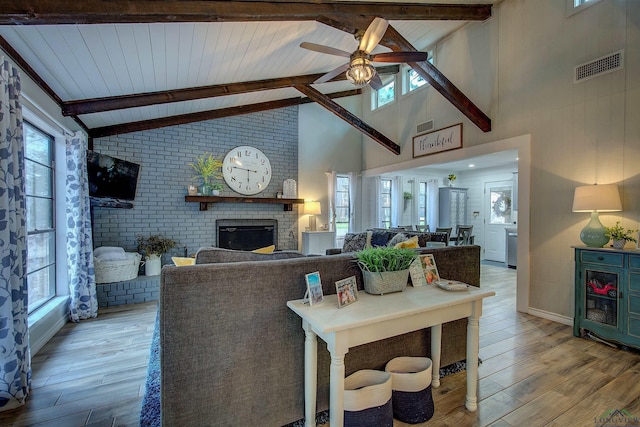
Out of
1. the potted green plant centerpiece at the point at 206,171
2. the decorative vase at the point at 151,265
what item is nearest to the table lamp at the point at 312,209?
the potted green plant centerpiece at the point at 206,171

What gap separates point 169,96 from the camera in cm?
348

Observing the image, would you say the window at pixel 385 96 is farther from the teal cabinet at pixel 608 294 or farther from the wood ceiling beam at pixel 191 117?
the teal cabinet at pixel 608 294

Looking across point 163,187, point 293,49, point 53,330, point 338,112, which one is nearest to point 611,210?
point 293,49

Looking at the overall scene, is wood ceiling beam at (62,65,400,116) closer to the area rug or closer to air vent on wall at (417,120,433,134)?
air vent on wall at (417,120,433,134)

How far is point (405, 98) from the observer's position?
5.58 metres

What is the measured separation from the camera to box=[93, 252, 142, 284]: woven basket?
3.71 m

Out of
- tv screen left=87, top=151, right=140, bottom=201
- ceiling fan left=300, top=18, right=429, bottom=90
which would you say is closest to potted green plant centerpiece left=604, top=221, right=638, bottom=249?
ceiling fan left=300, top=18, right=429, bottom=90

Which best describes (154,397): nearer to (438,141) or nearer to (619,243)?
(619,243)

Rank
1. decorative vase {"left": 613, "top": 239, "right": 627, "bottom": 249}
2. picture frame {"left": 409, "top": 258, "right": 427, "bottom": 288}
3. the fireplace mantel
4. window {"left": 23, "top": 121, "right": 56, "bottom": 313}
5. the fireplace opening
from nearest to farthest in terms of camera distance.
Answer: picture frame {"left": 409, "top": 258, "right": 427, "bottom": 288} → decorative vase {"left": 613, "top": 239, "right": 627, "bottom": 249} → window {"left": 23, "top": 121, "right": 56, "bottom": 313} → the fireplace mantel → the fireplace opening

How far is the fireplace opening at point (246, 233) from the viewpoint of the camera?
17.3ft

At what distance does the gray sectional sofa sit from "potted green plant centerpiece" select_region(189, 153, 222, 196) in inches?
146

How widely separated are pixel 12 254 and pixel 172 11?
190cm

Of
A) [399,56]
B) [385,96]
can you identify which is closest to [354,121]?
[385,96]

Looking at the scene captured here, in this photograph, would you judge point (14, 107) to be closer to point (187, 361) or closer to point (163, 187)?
point (187, 361)
